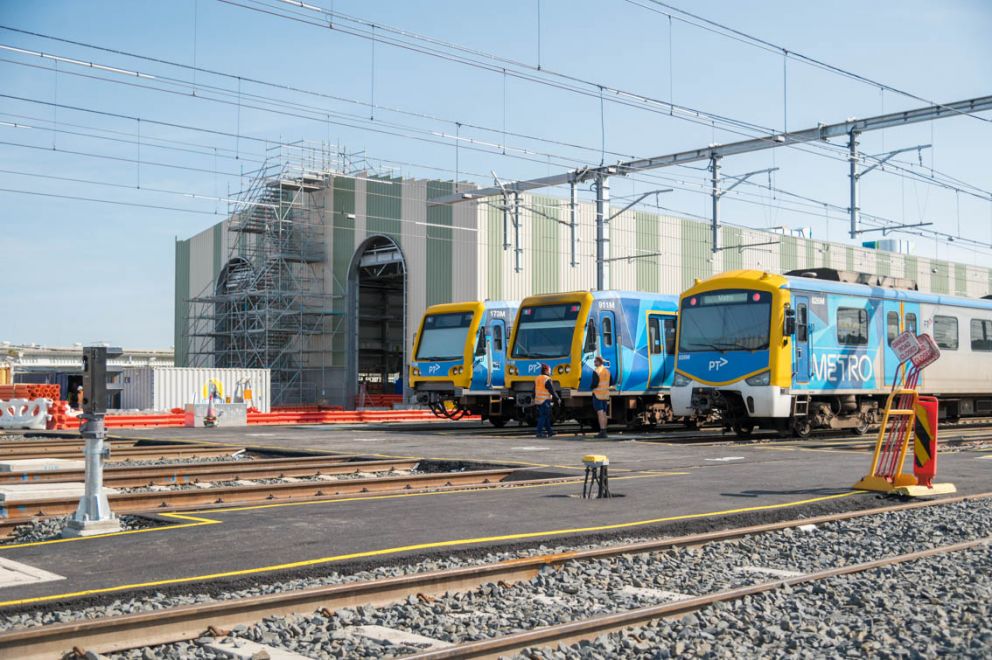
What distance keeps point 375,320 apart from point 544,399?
33.9 meters

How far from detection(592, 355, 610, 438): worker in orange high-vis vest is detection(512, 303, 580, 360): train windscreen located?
2.53m

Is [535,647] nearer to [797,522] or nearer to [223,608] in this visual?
Answer: [223,608]

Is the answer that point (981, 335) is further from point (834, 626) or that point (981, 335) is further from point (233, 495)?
point (834, 626)

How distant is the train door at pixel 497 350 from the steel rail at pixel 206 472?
36.2ft

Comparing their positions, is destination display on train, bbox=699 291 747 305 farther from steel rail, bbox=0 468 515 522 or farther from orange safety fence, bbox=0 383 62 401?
orange safety fence, bbox=0 383 62 401

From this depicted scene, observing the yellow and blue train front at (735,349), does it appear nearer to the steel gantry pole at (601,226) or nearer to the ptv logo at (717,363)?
the ptv logo at (717,363)

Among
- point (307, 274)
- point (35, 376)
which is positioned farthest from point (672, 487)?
point (35, 376)

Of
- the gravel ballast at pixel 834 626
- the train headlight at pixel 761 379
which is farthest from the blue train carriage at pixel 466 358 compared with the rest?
the gravel ballast at pixel 834 626

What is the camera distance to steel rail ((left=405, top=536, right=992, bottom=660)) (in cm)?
530

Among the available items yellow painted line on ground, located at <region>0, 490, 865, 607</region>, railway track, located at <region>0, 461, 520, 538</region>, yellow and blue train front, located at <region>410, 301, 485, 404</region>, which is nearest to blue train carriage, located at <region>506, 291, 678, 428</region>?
yellow and blue train front, located at <region>410, 301, 485, 404</region>

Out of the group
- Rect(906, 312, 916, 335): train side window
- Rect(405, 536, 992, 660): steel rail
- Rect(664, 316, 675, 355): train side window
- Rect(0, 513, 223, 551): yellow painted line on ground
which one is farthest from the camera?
Rect(664, 316, 675, 355): train side window

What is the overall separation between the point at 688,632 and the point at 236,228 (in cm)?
4647

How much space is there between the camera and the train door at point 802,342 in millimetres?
20547

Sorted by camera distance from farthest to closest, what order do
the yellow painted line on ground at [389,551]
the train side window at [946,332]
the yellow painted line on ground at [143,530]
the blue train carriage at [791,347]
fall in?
the train side window at [946,332], the blue train carriage at [791,347], the yellow painted line on ground at [143,530], the yellow painted line on ground at [389,551]
